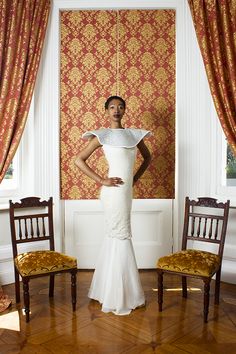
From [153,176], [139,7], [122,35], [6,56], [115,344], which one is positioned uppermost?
[139,7]

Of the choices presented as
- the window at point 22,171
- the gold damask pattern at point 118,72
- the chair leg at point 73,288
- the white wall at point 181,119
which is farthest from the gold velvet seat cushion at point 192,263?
the window at point 22,171

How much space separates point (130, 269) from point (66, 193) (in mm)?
1268

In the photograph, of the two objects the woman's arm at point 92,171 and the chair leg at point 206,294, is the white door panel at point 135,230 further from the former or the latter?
the chair leg at point 206,294

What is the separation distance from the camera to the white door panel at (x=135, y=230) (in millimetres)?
3793

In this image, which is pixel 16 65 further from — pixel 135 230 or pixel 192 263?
pixel 192 263

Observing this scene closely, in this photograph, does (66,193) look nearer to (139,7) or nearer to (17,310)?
(17,310)

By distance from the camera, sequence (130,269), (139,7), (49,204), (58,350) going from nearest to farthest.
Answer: (58,350) → (130,269) → (49,204) → (139,7)

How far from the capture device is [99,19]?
3.69 metres

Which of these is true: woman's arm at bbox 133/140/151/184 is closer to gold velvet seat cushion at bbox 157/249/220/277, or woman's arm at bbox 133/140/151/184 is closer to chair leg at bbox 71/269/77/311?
gold velvet seat cushion at bbox 157/249/220/277

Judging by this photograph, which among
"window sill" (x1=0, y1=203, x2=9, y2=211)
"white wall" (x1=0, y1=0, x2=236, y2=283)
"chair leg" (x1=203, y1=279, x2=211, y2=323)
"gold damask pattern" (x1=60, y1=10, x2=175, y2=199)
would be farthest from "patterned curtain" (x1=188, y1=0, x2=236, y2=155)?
"window sill" (x1=0, y1=203, x2=9, y2=211)

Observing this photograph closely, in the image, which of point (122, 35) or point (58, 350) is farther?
point (122, 35)

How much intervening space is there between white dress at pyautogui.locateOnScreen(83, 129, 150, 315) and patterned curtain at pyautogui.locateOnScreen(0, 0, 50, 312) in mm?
874

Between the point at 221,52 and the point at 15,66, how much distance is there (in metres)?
1.91

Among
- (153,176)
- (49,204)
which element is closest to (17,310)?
(49,204)
